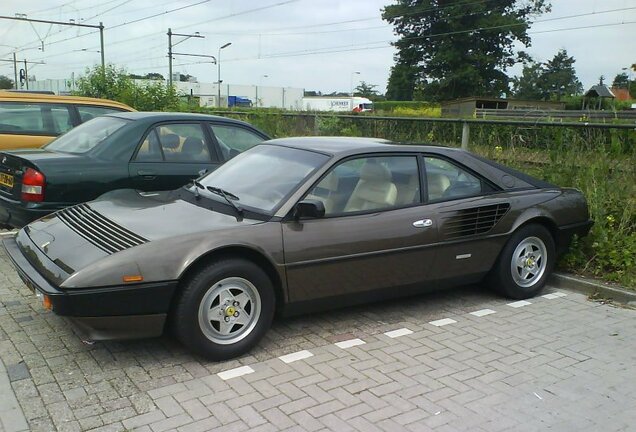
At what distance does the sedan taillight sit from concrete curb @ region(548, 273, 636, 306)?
5116 mm

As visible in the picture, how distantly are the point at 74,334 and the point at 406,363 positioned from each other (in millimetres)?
2349

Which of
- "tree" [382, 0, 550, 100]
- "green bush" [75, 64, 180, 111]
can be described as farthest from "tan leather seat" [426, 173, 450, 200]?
"tree" [382, 0, 550, 100]

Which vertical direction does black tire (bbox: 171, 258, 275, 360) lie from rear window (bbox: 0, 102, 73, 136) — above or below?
below

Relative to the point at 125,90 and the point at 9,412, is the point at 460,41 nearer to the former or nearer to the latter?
the point at 125,90

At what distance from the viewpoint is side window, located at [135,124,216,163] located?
6133 millimetres

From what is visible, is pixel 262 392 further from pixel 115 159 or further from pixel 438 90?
pixel 438 90

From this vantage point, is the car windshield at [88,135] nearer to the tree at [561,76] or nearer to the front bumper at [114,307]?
the front bumper at [114,307]

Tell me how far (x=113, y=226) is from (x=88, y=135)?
8.96 ft

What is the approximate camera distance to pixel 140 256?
3.47 meters

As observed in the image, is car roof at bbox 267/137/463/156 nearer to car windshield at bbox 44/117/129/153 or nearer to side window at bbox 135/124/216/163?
side window at bbox 135/124/216/163

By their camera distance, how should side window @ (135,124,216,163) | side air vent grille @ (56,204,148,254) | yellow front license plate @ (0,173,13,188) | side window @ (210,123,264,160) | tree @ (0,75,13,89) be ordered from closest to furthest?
side air vent grille @ (56,204,148,254) → yellow front license plate @ (0,173,13,188) → side window @ (135,124,216,163) → side window @ (210,123,264,160) → tree @ (0,75,13,89)

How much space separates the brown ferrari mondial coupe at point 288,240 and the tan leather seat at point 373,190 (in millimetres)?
11

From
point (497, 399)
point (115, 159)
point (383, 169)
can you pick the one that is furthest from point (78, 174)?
point (497, 399)

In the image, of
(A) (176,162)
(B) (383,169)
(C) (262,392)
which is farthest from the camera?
(A) (176,162)
